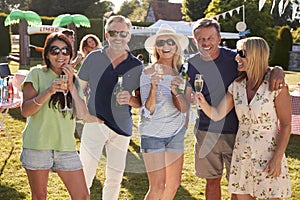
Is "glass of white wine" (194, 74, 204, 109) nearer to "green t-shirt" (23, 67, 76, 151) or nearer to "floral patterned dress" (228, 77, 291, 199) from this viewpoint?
"floral patterned dress" (228, 77, 291, 199)

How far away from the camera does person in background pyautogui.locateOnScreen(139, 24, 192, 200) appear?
8.90ft

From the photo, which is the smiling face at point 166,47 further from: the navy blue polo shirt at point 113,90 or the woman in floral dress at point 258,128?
the woman in floral dress at point 258,128

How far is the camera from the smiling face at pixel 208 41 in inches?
107

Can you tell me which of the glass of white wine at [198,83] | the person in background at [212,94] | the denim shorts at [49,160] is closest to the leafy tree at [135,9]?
the person in background at [212,94]

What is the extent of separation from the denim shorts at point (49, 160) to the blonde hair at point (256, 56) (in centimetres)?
119

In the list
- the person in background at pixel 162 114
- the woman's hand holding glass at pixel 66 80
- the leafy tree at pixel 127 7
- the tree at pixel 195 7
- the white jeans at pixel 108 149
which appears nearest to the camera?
the woman's hand holding glass at pixel 66 80

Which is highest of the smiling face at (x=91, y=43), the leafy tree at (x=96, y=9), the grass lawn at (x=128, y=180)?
the leafy tree at (x=96, y=9)

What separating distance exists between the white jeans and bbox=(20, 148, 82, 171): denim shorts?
0.49m

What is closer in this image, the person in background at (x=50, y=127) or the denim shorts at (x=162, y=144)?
the person in background at (x=50, y=127)

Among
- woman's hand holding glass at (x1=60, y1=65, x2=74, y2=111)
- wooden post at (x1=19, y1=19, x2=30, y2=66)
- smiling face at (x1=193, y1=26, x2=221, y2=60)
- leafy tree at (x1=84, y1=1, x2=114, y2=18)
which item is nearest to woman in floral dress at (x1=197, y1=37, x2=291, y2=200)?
smiling face at (x1=193, y1=26, x2=221, y2=60)

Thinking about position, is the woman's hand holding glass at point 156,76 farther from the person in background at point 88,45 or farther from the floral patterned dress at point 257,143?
the person in background at point 88,45

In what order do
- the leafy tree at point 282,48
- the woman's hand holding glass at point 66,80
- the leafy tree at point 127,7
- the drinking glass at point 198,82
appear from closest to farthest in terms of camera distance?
the woman's hand holding glass at point 66,80 < the drinking glass at point 198,82 < the leafy tree at point 282,48 < the leafy tree at point 127,7

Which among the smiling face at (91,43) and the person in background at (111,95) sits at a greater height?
the smiling face at (91,43)

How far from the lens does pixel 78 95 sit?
254 cm
